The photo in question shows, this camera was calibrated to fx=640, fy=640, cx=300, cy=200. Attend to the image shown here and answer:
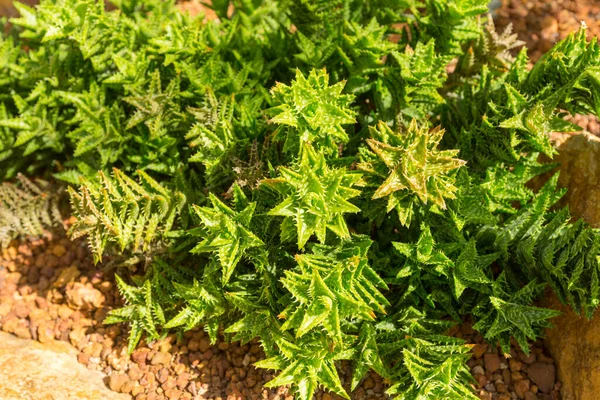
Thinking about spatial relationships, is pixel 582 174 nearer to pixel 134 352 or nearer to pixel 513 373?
pixel 513 373

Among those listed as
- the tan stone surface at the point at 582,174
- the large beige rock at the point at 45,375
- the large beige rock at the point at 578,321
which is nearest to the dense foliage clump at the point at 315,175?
the large beige rock at the point at 578,321

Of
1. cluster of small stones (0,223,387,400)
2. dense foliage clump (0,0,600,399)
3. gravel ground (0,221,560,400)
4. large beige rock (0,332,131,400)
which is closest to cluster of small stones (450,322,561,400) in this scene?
gravel ground (0,221,560,400)

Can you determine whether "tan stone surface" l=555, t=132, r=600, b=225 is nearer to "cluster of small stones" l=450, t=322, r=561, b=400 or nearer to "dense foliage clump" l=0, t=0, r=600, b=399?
"dense foliage clump" l=0, t=0, r=600, b=399

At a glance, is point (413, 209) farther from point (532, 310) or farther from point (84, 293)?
point (84, 293)

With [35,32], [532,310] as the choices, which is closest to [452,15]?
[532,310]

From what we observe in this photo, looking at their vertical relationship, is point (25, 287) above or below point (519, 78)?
below

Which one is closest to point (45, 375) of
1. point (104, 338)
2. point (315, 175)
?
point (104, 338)

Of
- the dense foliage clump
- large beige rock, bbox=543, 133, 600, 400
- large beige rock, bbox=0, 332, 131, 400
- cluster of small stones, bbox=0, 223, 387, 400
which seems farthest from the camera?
cluster of small stones, bbox=0, 223, 387, 400
